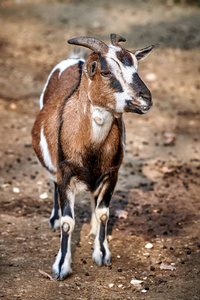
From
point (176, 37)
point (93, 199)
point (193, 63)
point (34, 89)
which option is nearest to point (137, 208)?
point (93, 199)

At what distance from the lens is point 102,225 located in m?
5.51

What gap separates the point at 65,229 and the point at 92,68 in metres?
1.69

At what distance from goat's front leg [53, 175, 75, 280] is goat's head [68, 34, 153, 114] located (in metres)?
1.02

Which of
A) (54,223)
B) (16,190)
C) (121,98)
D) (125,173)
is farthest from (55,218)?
(121,98)

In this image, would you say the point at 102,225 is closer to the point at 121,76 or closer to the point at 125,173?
the point at 121,76

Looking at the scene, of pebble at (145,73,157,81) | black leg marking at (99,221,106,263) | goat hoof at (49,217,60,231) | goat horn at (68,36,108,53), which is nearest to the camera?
goat horn at (68,36,108,53)

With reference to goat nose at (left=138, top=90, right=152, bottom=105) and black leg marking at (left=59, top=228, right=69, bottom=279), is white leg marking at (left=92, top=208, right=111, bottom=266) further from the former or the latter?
goat nose at (left=138, top=90, right=152, bottom=105)

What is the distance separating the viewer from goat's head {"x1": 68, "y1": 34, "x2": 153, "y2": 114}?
179 inches

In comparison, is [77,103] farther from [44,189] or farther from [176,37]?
[176,37]

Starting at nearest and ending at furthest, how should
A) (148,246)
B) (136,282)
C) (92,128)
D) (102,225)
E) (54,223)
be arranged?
1. (92,128)
2. (136,282)
3. (102,225)
4. (148,246)
5. (54,223)

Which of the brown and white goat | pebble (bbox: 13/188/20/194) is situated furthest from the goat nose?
pebble (bbox: 13/188/20/194)

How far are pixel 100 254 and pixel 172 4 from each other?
39.9 feet

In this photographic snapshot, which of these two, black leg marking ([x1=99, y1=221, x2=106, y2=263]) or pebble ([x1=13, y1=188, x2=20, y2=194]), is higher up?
black leg marking ([x1=99, y1=221, x2=106, y2=263])

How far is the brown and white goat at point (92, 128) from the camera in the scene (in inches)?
183
